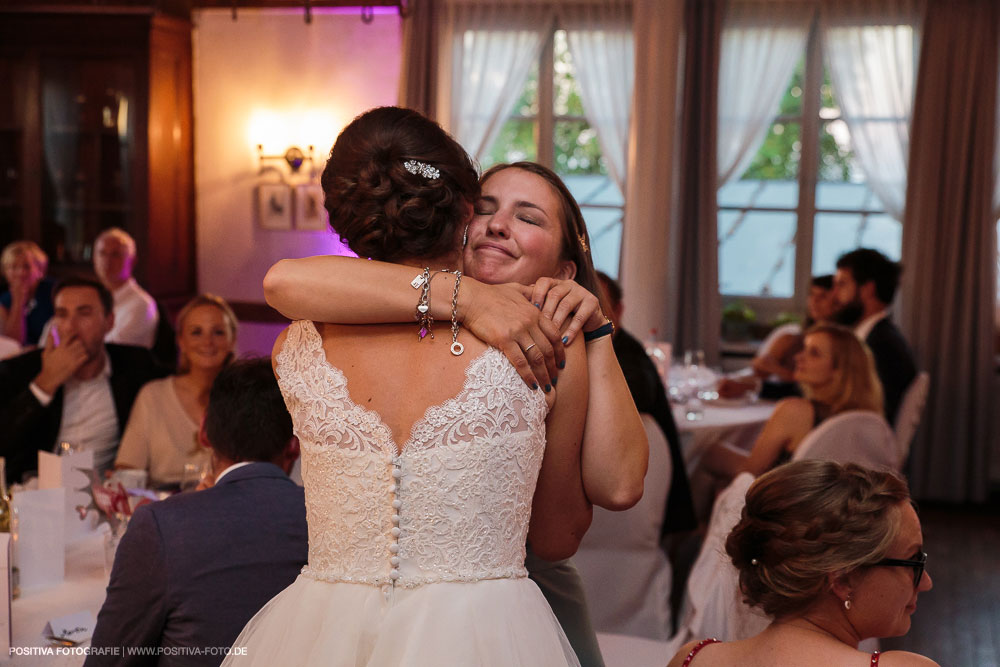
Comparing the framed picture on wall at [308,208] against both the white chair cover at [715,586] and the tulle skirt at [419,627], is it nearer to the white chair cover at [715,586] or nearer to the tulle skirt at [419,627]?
the white chair cover at [715,586]

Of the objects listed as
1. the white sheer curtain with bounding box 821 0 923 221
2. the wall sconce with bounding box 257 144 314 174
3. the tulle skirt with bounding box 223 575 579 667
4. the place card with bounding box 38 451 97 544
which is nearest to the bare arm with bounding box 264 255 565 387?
the tulle skirt with bounding box 223 575 579 667

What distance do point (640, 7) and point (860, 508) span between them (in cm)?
466

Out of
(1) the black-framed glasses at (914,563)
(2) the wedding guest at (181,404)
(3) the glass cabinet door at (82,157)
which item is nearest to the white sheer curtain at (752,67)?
(3) the glass cabinet door at (82,157)

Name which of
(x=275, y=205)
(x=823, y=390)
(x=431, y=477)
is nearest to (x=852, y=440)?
(x=823, y=390)

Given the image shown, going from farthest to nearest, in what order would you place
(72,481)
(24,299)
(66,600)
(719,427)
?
1. (24,299)
2. (719,427)
3. (72,481)
4. (66,600)

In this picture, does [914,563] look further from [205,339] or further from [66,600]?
[205,339]

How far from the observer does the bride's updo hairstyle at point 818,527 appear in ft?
5.28

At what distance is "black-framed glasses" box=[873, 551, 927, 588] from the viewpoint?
163cm

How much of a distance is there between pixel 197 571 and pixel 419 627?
0.65m

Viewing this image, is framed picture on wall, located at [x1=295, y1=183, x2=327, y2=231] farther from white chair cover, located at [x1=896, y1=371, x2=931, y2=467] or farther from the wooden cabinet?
white chair cover, located at [x1=896, y1=371, x2=931, y2=467]

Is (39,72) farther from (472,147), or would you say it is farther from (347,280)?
(347,280)

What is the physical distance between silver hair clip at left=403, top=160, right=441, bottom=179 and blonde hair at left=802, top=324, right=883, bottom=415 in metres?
2.90

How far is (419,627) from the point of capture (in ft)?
4.27

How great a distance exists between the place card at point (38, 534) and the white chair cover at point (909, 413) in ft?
12.6
